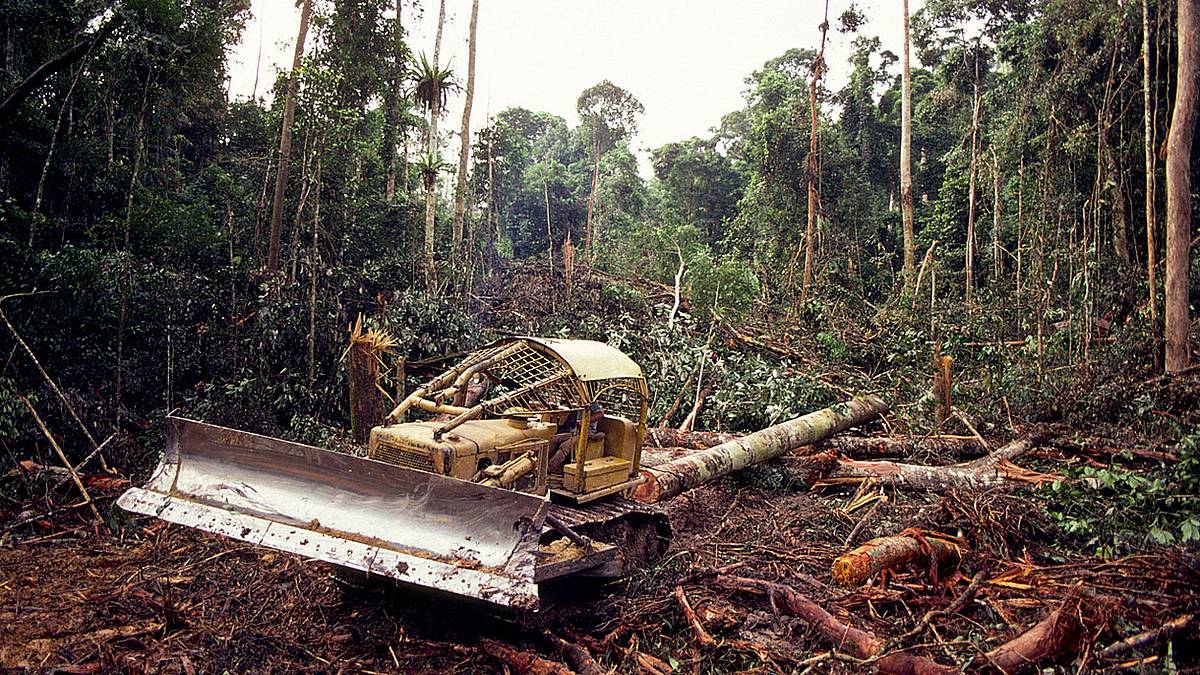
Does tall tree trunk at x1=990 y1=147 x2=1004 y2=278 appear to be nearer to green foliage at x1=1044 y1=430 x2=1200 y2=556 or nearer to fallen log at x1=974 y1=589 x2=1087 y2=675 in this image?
green foliage at x1=1044 y1=430 x2=1200 y2=556

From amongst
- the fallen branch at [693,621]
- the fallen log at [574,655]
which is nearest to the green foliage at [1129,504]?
the fallen branch at [693,621]

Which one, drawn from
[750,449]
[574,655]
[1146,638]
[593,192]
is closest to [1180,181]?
[750,449]

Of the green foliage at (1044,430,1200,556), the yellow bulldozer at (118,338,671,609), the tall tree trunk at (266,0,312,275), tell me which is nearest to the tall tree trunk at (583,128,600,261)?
the tall tree trunk at (266,0,312,275)

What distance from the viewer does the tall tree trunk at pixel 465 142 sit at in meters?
18.5

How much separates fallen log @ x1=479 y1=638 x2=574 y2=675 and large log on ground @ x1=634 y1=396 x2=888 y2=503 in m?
2.50

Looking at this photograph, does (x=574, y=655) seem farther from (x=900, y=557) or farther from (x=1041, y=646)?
(x=900, y=557)

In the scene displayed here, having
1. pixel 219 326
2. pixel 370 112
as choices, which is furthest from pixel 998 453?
pixel 370 112

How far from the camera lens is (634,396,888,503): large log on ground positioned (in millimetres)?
7660

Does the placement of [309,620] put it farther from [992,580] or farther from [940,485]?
[940,485]

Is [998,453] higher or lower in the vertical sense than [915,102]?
lower

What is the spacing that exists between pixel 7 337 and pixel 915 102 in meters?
30.1

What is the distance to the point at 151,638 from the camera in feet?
15.4

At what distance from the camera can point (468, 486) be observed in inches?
Answer: 170

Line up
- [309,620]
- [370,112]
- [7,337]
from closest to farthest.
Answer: [309,620]
[7,337]
[370,112]
